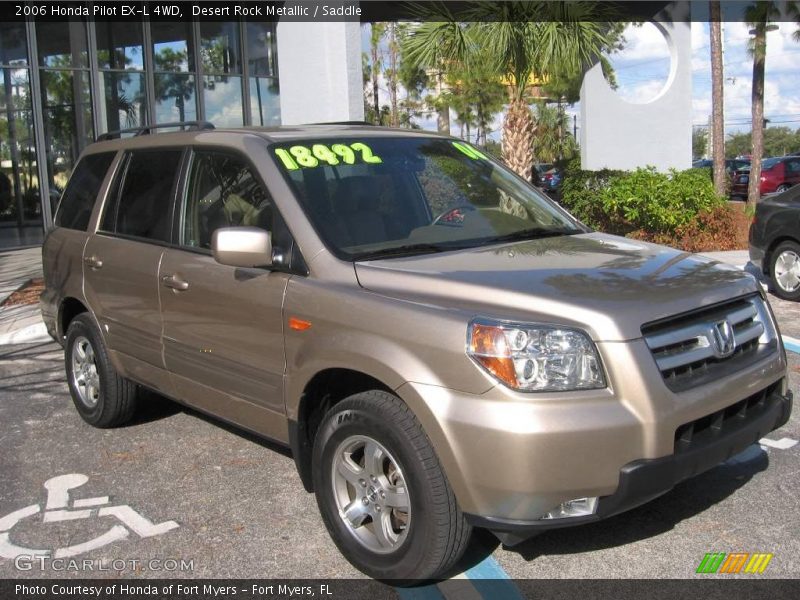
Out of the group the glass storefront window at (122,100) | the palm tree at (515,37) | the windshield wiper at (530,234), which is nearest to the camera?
the windshield wiper at (530,234)

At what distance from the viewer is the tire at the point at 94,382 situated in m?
5.42

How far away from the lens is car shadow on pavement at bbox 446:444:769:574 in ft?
12.3

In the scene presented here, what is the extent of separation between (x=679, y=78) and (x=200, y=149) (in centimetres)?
1642

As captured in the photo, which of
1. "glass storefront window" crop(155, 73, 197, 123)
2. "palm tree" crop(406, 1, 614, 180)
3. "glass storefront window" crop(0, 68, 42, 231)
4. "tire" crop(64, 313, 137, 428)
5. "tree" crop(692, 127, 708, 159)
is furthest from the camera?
"tree" crop(692, 127, 708, 159)

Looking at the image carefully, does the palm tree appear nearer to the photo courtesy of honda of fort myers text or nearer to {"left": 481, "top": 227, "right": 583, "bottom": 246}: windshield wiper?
the photo courtesy of honda of fort myers text

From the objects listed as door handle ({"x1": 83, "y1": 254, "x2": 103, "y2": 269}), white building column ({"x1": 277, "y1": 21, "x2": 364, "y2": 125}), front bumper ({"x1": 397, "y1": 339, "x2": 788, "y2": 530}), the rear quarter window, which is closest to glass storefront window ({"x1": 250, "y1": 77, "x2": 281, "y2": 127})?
white building column ({"x1": 277, "y1": 21, "x2": 364, "y2": 125})

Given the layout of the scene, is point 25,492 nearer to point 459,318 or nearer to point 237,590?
point 237,590

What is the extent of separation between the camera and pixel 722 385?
3330 millimetres

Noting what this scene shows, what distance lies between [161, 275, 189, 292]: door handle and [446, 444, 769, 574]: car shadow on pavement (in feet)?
6.34

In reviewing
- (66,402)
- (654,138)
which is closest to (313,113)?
(654,138)

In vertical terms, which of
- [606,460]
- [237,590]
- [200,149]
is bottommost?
[237,590]

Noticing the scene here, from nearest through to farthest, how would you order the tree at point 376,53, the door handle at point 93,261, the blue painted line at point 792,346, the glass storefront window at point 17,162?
the door handle at point 93,261 < the blue painted line at point 792,346 < the glass storefront window at point 17,162 < the tree at point 376,53

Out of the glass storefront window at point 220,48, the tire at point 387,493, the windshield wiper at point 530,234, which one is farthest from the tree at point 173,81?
the tire at point 387,493

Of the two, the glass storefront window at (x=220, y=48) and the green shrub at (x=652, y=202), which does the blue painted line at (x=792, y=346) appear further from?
the glass storefront window at (x=220, y=48)
